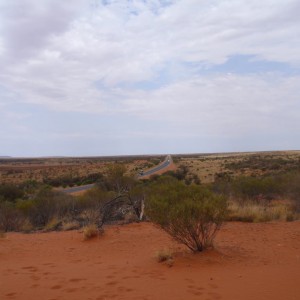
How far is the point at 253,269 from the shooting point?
28.1ft

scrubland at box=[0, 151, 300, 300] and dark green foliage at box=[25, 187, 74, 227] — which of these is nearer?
scrubland at box=[0, 151, 300, 300]

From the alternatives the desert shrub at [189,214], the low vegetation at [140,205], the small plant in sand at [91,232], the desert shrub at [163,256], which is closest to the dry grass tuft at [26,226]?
the low vegetation at [140,205]

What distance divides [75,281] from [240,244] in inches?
218

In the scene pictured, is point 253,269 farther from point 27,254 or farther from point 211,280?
point 27,254

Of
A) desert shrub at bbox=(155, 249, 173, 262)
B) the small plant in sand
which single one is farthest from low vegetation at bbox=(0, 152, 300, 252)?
desert shrub at bbox=(155, 249, 173, 262)

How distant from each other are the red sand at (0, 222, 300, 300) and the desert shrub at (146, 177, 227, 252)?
1.48 ft

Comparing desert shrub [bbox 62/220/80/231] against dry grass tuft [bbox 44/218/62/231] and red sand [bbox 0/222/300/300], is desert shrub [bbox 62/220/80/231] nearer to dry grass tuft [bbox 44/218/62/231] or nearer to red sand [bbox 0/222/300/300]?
dry grass tuft [bbox 44/218/62/231]

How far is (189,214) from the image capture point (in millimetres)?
9562

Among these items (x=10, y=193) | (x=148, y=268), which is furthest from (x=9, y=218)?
(x=10, y=193)

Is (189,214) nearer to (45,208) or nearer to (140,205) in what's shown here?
(140,205)

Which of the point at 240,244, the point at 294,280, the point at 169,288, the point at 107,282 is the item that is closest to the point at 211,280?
the point at 169,288

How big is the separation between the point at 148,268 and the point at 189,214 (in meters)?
1.64

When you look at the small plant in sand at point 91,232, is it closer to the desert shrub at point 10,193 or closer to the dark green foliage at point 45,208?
the dark green foliage at point 45,208

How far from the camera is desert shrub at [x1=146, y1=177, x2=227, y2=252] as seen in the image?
379 inches
